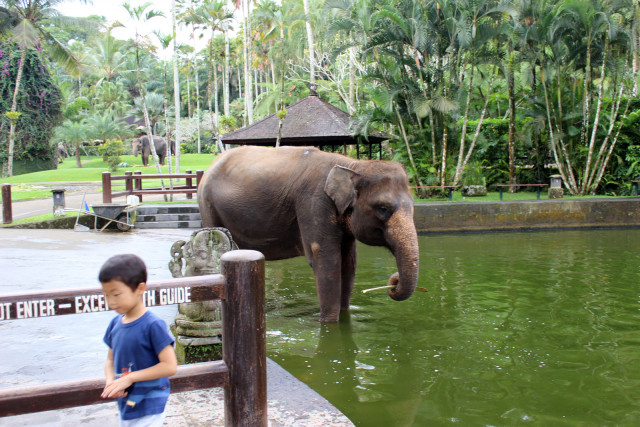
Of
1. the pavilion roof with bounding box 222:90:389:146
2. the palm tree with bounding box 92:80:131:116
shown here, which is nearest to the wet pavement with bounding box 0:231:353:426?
the pavilion roof with bounding box 222:90:389:146

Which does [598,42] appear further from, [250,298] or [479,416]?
[250,298]

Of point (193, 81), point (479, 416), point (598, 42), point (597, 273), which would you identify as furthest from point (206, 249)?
point (193, 81)

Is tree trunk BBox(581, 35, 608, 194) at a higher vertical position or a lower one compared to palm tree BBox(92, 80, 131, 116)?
lower

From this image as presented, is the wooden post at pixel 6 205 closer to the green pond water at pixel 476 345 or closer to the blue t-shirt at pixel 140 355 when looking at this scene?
the green pond water at pixel 476 345

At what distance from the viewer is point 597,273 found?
32.7 feet

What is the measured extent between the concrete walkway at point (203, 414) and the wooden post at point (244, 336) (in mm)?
491

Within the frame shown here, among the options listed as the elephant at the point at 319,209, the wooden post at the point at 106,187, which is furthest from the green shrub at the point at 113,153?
the elephant at the point at 319,209

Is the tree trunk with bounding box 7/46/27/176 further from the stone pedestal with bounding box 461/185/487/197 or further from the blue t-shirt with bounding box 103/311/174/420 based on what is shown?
the blue t-shirt with bounding box 103/311/174/420

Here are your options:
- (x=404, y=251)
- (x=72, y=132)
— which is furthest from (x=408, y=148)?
(x=72, y=132)

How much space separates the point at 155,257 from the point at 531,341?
261 inches

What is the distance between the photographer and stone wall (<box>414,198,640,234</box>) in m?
16.4

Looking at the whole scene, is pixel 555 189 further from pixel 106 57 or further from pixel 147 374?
pixel 106 57

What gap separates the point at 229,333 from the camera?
3207 millimetres

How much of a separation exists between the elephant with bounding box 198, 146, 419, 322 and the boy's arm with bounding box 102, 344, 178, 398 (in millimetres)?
3574
